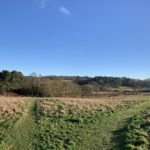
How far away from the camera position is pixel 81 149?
81.1ft

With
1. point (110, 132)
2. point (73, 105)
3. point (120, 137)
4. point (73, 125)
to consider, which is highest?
point (73, 105)

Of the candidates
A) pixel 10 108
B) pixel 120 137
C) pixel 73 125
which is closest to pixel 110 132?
Answer: pixel 120 137

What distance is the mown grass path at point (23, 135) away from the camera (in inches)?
1008

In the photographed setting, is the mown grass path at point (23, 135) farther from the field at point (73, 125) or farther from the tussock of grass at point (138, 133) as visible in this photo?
the tussock of grass at point (138, 133)

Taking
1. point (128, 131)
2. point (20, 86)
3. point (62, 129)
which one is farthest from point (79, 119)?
point (20, 86)

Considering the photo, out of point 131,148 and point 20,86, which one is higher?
point 20,86

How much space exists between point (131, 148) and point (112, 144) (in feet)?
5.39

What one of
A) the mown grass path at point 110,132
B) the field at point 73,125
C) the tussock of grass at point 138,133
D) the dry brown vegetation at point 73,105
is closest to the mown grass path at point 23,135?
the field at point 73,125

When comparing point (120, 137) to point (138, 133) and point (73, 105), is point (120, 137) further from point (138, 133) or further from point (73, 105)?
point (73, 105)

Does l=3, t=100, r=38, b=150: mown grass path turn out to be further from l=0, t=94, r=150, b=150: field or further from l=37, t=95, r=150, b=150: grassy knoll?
l=37, t=95, r=150, b=150: grassy knoll

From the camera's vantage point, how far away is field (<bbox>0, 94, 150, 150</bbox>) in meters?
25.6

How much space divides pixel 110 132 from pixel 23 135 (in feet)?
21.4

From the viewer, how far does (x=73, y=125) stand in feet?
100

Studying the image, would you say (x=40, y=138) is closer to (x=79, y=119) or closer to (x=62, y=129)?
(x=62, y=129)
